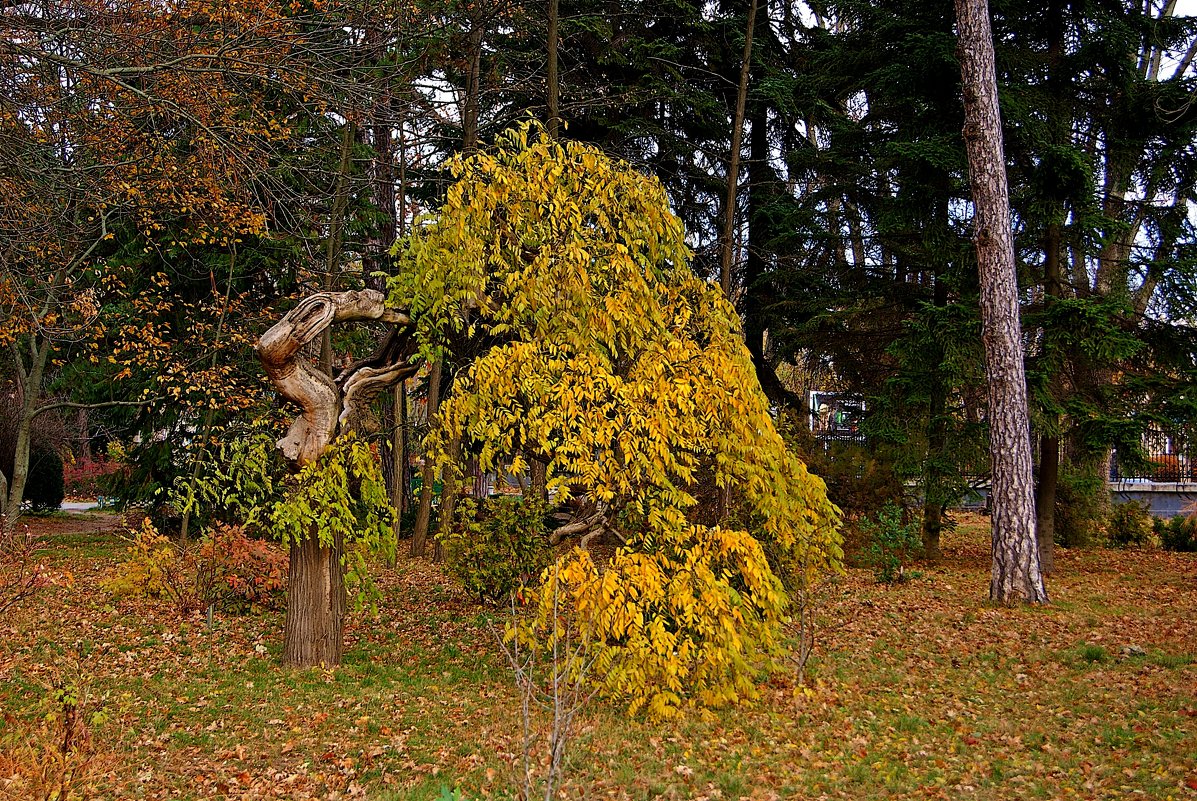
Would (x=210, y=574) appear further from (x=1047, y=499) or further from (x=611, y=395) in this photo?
(x=1047, y=499)

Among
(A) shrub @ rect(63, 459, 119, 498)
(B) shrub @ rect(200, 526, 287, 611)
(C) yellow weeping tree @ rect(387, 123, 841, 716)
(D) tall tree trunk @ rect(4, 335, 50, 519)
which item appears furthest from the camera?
(A) shrub @ rect(63, 459, 119, 498)

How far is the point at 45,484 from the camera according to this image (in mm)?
20938

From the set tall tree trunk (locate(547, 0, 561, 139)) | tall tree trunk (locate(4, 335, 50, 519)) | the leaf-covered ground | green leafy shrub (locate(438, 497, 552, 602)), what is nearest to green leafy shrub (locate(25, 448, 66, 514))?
tall tree trunk (locate(4, 335, 50, 519))

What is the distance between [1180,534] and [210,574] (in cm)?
1601

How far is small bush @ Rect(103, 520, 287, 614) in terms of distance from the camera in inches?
396

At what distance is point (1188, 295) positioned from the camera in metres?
11.8

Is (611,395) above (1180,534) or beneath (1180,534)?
above

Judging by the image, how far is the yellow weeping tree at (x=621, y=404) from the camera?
6.43 meters

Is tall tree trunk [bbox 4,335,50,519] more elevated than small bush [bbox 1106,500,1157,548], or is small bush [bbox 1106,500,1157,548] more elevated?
tall tree trunk [bbox 4,335,50,519]

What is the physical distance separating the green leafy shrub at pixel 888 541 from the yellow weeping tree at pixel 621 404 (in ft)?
17.0

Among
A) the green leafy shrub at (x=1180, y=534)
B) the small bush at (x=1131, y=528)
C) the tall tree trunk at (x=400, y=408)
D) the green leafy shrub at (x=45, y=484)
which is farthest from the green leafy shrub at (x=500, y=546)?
the green leafy shrub at (x=45, y=484)

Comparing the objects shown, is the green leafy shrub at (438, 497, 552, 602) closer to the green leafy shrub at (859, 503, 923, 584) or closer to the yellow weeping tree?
the yellow weeping tree

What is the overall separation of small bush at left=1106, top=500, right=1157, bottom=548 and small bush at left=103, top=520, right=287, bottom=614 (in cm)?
1476

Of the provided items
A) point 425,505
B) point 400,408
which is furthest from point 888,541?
point 400,408
